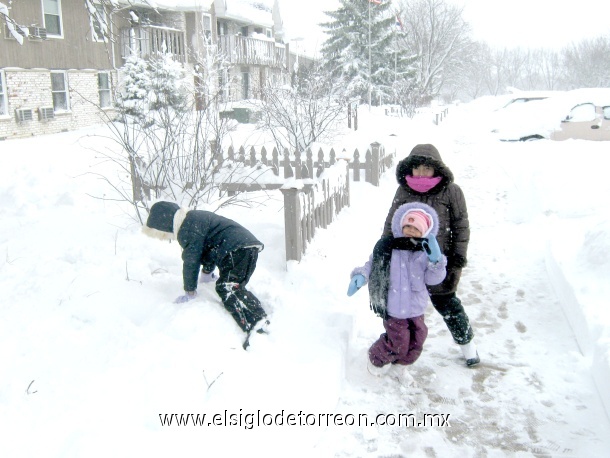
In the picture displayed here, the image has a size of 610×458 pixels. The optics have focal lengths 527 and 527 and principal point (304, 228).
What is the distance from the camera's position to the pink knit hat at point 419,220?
129 inches

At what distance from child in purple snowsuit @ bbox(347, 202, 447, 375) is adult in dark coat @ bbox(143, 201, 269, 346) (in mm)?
803

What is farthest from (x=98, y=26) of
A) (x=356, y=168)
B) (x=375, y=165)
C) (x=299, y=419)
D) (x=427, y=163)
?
(x=375, y=165)

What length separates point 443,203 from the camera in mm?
3604

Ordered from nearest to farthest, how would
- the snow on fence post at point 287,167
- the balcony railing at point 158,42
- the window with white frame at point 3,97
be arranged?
the snow on fence post at point 287,167 < the window with white frame at point 3,97 < the balcony railing at point 158,42

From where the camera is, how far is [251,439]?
285 cm

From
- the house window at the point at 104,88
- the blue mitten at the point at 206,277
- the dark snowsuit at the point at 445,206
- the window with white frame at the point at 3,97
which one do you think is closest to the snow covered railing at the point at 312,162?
the blue mitten at the point at 206,277

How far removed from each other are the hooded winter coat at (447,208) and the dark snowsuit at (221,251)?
111 cm

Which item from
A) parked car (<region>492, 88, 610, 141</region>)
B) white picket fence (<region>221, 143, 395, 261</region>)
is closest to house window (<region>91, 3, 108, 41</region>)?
white picket fence (<region>221, 143, 395, 261</region>)

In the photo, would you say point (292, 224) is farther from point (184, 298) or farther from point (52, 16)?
point (52, 16)

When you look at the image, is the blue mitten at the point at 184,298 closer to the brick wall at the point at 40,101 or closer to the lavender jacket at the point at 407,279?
the lavender jacket at the point at 407,279

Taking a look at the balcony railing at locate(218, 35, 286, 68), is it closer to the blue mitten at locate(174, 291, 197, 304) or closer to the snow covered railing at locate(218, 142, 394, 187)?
the snow covered railing at locate(218, 142, 394, 187)

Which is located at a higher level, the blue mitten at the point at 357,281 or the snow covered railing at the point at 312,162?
the snow covered railing at the point at 312,162

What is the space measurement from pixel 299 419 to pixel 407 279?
1.14m

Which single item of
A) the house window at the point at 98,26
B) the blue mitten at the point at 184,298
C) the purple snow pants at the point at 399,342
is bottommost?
the purple snow pants at the point at 399,342
